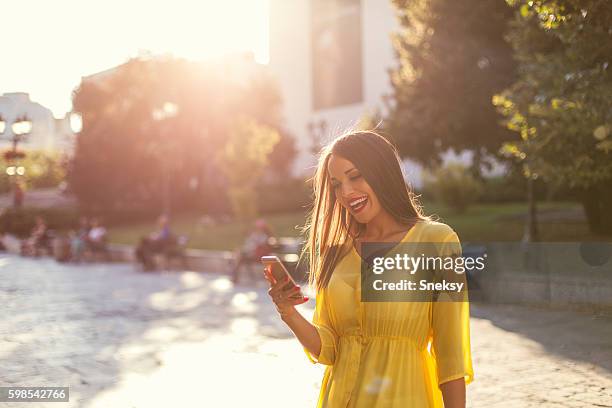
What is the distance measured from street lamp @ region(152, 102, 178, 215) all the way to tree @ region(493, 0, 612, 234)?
14569 millimetres

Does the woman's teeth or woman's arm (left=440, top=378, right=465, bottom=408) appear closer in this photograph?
woman's arm (left=440, top=378, right=465, bottom=408)

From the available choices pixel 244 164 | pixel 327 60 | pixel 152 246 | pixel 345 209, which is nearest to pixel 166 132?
pixel 244 164

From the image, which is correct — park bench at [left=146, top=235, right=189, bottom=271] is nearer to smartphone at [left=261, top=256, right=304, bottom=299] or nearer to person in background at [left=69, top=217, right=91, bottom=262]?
person in background at [left=69, top=217, right=91, bottom=262]

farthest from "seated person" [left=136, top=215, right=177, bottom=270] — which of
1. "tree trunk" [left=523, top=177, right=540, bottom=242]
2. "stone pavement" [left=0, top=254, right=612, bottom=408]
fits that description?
"tree trunk" [left=523, top=177, right=540, bottom=242]

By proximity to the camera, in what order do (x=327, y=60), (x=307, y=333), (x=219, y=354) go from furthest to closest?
1. (x=327, y=60)
2. (x=219, y=354)
3. (x=307, y=333)

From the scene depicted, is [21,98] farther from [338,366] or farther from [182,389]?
[338,366]

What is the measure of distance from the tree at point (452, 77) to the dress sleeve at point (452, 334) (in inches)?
579

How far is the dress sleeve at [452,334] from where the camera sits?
220cm

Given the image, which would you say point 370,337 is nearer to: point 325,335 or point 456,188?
point 325,335

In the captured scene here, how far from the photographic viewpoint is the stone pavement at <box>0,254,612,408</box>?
609cm

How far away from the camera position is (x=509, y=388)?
614 centimetres

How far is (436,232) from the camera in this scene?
2.28m

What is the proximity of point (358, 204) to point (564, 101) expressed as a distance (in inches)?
383

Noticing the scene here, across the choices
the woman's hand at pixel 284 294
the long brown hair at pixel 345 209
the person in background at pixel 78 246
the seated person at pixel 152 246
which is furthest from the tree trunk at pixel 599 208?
the person in background at pixel 78 246
